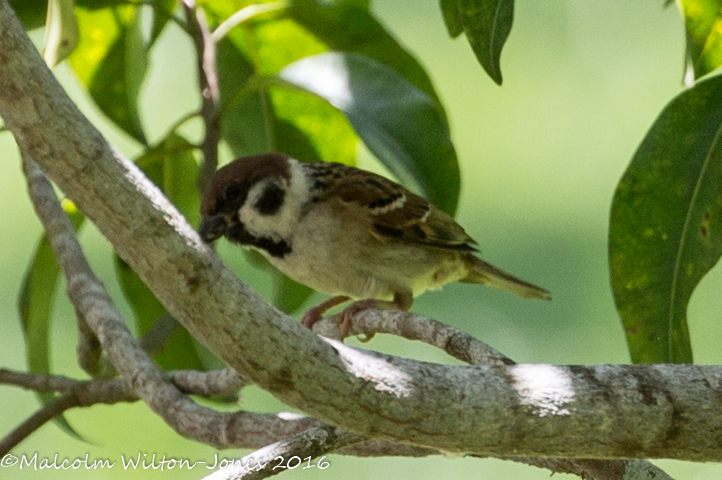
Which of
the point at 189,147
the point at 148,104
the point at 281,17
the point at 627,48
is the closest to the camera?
the point at 189,147

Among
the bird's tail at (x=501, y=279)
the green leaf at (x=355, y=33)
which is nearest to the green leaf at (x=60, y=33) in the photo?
the green leaf at (x=355, y=33)

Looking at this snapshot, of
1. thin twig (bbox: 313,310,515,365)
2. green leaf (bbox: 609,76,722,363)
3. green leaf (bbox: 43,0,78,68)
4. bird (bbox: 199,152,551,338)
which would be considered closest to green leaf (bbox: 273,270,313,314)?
bird (bbox: 199,152,551,338)

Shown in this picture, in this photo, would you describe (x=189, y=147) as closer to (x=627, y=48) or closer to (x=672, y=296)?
(x=672, y=296)

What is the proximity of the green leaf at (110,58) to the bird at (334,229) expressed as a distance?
1.23ft

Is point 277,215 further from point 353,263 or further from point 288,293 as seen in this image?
point 288,293

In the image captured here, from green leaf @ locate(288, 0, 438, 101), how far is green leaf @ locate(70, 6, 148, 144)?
0.46 metres

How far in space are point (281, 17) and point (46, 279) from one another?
3.25ft

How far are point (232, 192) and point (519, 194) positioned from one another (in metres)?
3.08

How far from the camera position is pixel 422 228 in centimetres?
271

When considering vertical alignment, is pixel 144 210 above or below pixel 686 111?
below

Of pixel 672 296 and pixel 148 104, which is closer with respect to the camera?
pixel 672 296

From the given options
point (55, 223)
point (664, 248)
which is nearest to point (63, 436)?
point (55, 223)

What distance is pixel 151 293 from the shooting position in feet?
8.77

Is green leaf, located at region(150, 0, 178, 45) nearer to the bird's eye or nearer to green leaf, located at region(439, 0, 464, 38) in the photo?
the bird's eye
